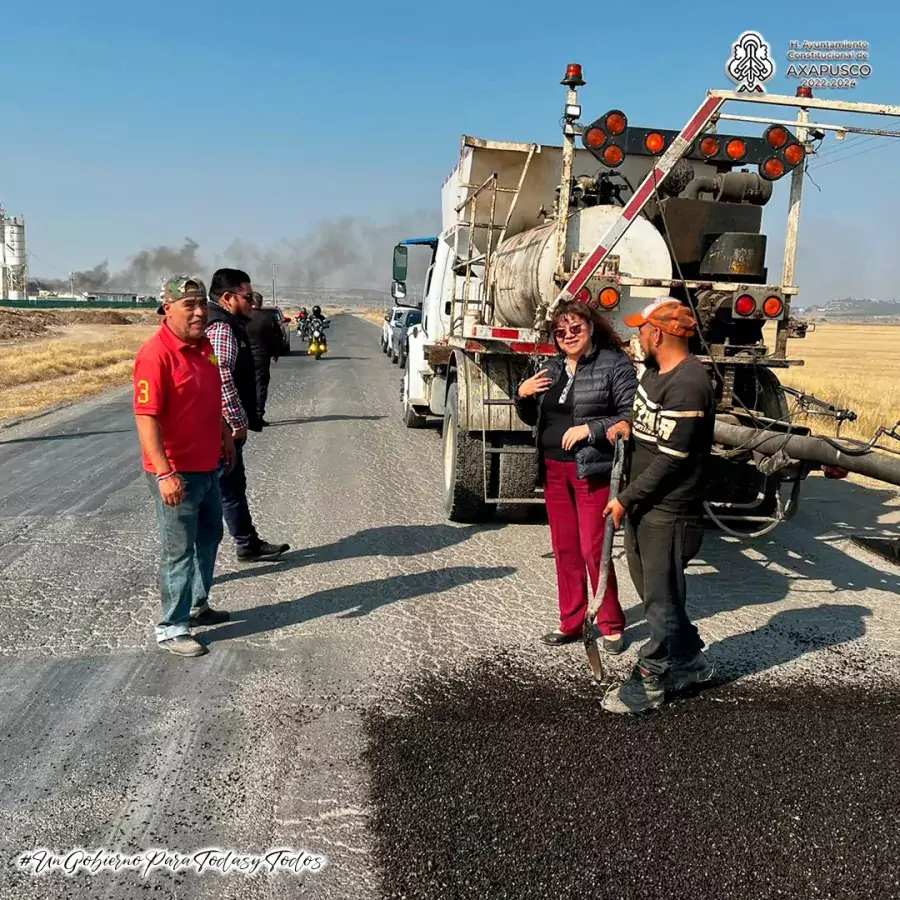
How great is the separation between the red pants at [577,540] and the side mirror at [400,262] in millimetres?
7240

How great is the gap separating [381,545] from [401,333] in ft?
58.6

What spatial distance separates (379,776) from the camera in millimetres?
3100

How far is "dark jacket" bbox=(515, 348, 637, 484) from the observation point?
13.4ft

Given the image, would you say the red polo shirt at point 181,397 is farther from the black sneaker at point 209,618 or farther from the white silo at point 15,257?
the white silo at point 15,257

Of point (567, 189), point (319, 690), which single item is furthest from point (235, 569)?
point (567, 189)

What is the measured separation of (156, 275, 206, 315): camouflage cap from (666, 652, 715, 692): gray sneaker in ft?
9.59

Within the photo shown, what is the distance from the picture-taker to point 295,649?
13.9 feet

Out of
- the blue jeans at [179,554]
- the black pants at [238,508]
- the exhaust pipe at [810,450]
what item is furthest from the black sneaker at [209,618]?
the exhaust pipe at [810,450]

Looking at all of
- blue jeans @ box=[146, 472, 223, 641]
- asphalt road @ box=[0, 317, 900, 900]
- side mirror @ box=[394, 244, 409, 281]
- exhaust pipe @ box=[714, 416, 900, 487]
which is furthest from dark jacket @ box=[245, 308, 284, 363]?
exhaust pipe @ box=[714, 416, 900, 487]

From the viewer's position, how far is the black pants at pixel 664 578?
363 centimetres

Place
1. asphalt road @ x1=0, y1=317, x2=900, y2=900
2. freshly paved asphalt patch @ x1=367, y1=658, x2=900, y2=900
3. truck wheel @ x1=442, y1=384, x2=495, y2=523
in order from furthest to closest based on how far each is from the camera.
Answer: truck wheel @ x1=442, y1=384, x2=495, y2=523 → asphalt road @ x1=0, y1=317, x2=900, y2=900 → freshly paved asphalt patch @ x1=367, y1=658, x2=900, y2=900

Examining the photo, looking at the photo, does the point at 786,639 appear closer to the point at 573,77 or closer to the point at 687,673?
the point at 687,673

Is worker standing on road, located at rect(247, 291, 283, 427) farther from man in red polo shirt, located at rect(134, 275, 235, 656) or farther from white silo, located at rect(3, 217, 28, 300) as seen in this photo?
white silo, located at rect(3, 217, 28, 300)

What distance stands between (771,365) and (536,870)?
3.66 meters
